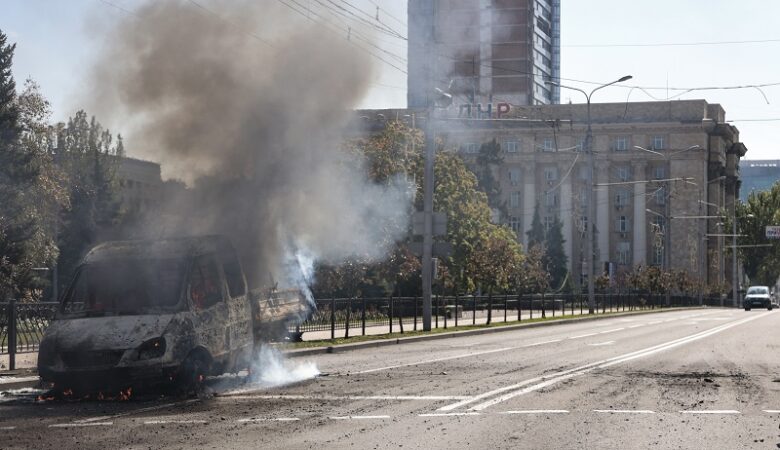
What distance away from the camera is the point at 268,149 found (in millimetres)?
20797

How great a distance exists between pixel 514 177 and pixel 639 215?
1340 centimetres

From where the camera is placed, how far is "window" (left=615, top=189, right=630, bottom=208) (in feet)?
378

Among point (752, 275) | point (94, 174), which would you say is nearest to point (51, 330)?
point (94, 174)

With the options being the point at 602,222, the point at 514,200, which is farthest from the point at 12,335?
the point at 602,222

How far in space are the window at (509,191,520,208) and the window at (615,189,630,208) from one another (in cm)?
1014

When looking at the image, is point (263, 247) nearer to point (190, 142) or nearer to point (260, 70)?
point (190, 142)

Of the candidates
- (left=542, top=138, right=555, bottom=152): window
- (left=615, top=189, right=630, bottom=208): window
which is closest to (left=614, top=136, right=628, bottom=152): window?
(left=615, top=189, right=630, bottom=208): window

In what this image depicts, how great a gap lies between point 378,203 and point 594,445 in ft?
126

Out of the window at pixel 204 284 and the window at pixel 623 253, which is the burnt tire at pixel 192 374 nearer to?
the window at pixel 204 284

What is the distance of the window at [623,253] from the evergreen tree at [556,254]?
944 centimetres

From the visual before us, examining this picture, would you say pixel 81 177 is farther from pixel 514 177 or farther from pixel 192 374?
pixel 192 374

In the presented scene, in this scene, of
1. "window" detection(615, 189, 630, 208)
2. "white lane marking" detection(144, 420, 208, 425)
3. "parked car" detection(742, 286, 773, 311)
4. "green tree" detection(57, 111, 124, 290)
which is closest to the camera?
"white lane marking" detection(144, 420, 208, 425)

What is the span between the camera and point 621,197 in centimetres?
11556

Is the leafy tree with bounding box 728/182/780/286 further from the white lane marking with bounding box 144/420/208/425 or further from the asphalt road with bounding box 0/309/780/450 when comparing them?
the white lane marking with bounding box 144/420/208/425
